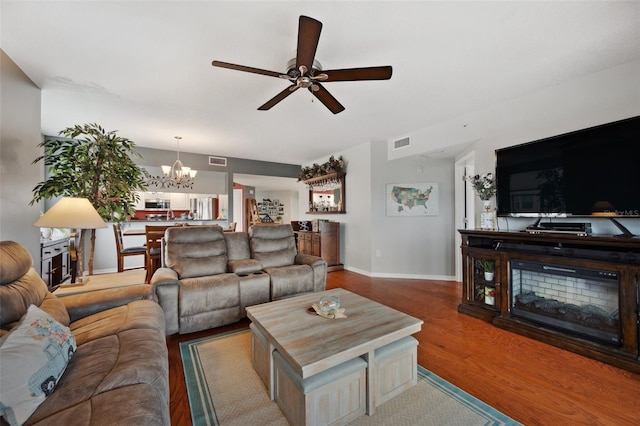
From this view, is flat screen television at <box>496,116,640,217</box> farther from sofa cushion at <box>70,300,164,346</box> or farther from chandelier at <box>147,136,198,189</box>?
chandelier at <box>147,136,198,189</box>

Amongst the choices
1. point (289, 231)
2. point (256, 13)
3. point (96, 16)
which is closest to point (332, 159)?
point (289, 231)

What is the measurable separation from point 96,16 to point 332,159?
414 cm

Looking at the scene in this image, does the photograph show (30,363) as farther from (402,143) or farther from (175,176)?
(402,143)

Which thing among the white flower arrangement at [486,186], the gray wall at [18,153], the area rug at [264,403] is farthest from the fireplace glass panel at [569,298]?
the gray wall at [18,153]

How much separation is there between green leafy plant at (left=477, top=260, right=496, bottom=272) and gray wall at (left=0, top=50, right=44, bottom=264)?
458 cm

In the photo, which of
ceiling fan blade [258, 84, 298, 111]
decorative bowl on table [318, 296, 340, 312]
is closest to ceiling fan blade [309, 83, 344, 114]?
ceiling fan blade [258, 84, 298, 111]

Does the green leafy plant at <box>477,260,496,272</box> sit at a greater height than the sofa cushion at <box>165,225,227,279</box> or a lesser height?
lesser

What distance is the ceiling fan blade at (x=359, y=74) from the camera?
1.88 metres

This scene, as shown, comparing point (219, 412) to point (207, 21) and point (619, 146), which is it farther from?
point (619, 146)

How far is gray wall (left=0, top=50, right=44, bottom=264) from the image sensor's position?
7.03 ft

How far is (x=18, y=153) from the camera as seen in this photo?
231 cm

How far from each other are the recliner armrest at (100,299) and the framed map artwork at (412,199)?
12.8 feet

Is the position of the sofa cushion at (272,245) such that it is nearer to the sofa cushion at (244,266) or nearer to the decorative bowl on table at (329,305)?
the sofa cushion at (244,266)

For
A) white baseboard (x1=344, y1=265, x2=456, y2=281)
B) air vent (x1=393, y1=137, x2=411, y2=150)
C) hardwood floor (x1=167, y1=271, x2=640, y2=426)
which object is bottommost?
hardwood floor (x1=167, y1=271, x2=640, y2=426)
